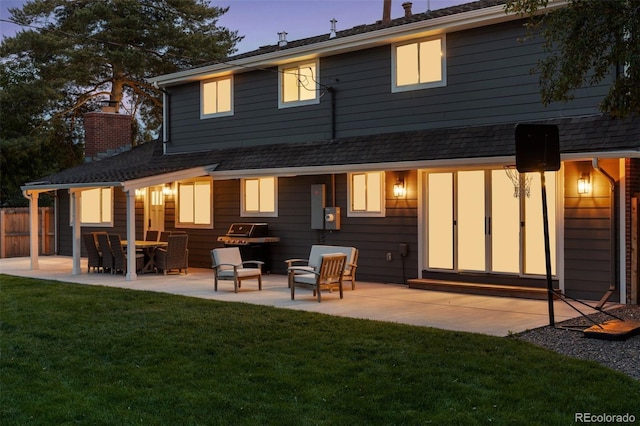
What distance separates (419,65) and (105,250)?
8162 millimetres

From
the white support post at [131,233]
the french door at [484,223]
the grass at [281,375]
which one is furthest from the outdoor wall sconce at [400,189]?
the white support post at [131,233]

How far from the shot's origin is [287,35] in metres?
17.4

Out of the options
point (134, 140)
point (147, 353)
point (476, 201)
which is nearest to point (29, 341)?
point (147, 353)

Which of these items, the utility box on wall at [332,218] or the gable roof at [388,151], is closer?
the gable roof at [388,151]

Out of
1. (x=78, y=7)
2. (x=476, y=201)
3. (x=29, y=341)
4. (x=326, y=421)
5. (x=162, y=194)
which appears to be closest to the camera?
(x=326, y=421)

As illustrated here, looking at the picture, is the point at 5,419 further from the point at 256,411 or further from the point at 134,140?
the point at 134,140

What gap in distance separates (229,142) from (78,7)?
15.9m

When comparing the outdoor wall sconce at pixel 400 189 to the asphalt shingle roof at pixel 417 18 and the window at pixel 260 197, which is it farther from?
the window at pixel 260 197

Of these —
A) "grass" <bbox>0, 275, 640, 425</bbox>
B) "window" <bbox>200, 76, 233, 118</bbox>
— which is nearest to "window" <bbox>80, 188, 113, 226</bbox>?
"window" <bbox>200, 76, 233, 118</bbox>

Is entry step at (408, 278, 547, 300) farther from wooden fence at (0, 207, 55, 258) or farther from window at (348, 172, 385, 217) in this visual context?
wooden fence at (0, 207, 55, 258)

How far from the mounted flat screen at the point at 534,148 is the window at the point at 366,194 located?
550 cm

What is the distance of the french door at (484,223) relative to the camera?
11664 mm

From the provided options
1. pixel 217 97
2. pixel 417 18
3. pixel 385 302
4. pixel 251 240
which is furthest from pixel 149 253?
pixel 417 18

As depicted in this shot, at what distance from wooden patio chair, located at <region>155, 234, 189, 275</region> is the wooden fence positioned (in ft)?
26.7
